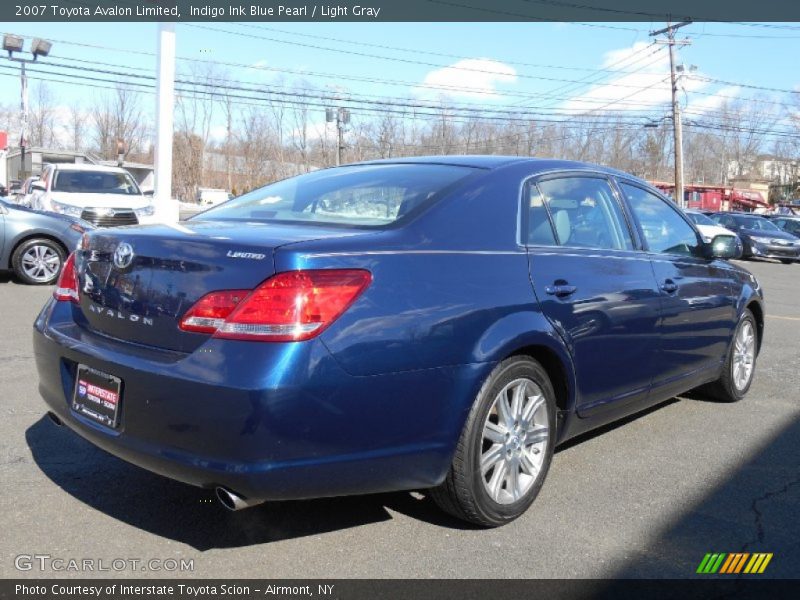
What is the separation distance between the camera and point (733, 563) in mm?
3104

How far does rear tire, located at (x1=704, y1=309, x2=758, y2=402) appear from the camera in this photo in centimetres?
544

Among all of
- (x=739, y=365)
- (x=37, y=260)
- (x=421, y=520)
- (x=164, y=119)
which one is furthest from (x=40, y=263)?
(x=739, y=365)

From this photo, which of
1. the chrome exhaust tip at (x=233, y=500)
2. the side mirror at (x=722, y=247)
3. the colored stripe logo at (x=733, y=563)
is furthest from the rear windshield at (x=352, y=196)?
the side mirror at (x=722, y=247)

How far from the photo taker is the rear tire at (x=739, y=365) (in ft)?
17.9

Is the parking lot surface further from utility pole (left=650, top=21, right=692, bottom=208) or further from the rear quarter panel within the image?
utility pole (left=650, top=21, right=692, bottom=208)

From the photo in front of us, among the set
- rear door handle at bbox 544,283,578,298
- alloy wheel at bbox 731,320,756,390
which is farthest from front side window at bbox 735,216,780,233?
rear door handle at bbox 544,283,578,298

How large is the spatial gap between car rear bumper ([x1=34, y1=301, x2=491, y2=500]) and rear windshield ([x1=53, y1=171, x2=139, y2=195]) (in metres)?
13.2

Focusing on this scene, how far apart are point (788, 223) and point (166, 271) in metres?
30.5

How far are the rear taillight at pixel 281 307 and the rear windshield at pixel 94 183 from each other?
1355cm

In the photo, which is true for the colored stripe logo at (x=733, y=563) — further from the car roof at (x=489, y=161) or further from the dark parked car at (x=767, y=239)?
the dark parked car at (x=767, y=239)

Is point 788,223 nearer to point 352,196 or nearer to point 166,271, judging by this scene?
point 352,196

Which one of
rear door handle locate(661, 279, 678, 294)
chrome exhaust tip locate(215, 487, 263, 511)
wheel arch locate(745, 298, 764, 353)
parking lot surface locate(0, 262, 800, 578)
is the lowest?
parking lot surface locate(0, 262, 800, 578)

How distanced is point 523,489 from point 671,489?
3.12 feet
